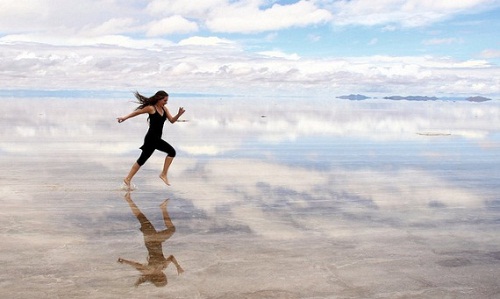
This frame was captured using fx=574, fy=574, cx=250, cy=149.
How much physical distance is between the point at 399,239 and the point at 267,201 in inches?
123

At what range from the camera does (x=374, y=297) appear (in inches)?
220

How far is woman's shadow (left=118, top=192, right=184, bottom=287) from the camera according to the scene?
602 cm

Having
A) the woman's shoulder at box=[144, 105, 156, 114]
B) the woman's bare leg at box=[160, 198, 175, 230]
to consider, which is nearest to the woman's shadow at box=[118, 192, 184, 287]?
the woman's bare leg at box=[160, 198, 175, 230]

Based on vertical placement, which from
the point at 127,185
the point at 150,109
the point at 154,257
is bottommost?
the point at 154,257

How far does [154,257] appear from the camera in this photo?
6770 millimetres

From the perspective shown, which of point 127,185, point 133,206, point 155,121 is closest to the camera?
point 133,206

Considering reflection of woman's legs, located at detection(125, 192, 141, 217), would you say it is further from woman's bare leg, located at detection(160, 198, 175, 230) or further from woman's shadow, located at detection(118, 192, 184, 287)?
woman's bare leg, located at detection(160, 198, 175, 230)

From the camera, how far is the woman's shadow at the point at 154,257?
6.02 metres

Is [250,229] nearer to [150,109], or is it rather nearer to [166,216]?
[166,216]

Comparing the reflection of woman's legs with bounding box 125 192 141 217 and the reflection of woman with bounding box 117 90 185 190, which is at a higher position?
the reflection of woman with bounding box 117 90 185 190

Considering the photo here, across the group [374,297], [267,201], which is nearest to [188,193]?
[267,201]

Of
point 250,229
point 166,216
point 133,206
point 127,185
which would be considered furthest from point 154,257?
point 127,185

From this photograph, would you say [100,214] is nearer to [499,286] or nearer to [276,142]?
[499,286]

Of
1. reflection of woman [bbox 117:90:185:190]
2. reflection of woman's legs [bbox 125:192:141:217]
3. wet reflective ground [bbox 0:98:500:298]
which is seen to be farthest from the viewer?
reflection of woman [bbox 117:90:185:190]
